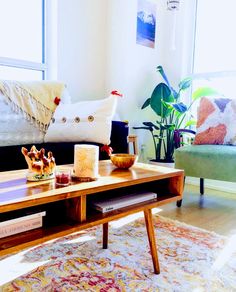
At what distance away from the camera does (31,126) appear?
6.61 feet

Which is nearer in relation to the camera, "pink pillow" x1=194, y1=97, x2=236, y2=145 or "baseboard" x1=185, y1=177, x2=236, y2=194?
"pink pillow" x1=194, y1=97, x2=236, y2=145

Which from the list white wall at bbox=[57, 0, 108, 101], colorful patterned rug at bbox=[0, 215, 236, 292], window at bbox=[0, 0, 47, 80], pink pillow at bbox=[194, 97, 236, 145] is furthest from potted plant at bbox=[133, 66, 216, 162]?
colorful patterned rug at bbox=[0, 215, 236, 292]

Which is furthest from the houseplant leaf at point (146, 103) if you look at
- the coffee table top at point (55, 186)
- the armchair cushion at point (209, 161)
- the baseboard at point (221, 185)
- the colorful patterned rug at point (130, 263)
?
the coffee table top at point (55, 186)

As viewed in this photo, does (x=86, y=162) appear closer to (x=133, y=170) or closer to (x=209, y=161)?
Result: (x=133, y=170)

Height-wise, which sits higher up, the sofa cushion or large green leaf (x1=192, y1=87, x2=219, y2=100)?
large green leaf (x1=192, y1=87, x2=219, y2=100)

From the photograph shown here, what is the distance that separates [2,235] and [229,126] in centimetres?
197

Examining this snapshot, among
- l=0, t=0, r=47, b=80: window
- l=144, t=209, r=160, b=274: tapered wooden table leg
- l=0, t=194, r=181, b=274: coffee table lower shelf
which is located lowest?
l=144, t=209, r=160, b=274: tapered wooden table leg

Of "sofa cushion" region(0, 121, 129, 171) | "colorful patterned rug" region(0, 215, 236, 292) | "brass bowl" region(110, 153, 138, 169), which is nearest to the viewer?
"colorful patterned rug" region(0, 215, 236, 292)

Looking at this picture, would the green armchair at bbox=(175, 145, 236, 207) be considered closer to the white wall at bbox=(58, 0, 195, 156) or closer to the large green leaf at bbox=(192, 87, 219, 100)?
the large green leaf at bbox=(192, 87, 219, 100)

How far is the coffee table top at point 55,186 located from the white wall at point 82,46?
168 centimetres

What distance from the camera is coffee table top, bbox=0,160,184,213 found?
2.41 feet

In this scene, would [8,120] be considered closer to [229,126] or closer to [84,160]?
[84,160]

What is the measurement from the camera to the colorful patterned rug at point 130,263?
1060 mm

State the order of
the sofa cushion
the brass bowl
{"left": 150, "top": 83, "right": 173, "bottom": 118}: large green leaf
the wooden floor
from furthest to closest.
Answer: {"left": 150, "top": 83, "right": 173, "bottom": 118}: large green leaf, the wooden floor, the sofa cushion, the brass bowl
